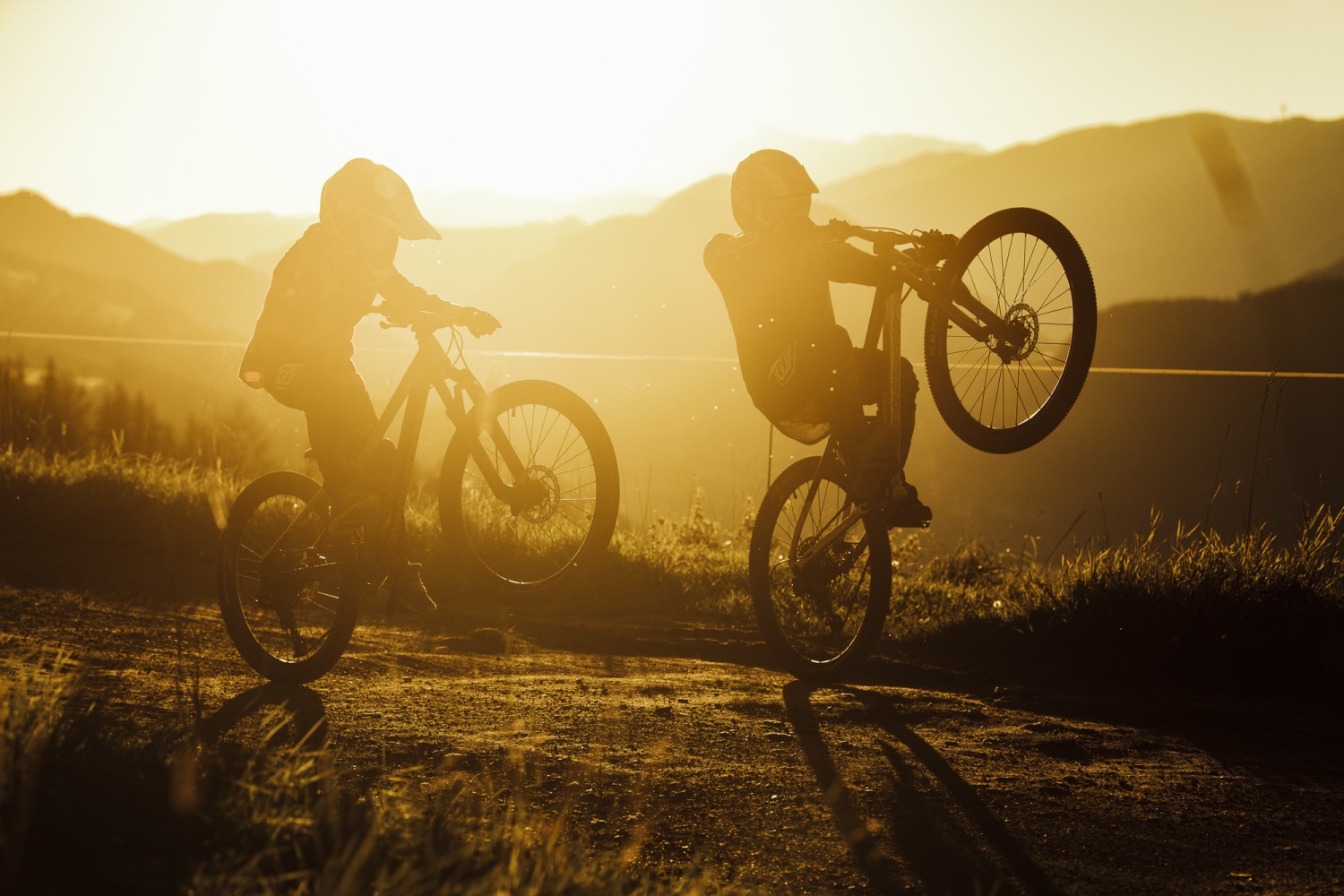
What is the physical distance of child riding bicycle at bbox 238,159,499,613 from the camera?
4.73 m

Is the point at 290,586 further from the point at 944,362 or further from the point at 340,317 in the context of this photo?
the point at 944,362

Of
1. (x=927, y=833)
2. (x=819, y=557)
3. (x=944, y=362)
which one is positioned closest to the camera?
(x=927, y=833)

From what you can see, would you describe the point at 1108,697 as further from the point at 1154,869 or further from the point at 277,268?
the point at 277,268

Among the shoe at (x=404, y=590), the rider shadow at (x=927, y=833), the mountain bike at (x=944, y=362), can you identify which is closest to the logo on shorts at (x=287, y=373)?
the shoe at (x=404, y=590)

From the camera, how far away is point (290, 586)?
4797 millimetres

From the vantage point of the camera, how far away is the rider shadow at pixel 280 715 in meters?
3.55

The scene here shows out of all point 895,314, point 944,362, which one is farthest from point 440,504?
point 944,362

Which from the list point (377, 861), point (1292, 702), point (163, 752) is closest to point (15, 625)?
point (163, 752)

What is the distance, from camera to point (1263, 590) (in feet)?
18.9

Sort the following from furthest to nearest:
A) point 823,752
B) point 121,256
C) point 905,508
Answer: point 121,256 → point 905,508 → point 823,752

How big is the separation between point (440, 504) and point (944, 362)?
2404mm

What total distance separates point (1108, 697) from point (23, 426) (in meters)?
11.9

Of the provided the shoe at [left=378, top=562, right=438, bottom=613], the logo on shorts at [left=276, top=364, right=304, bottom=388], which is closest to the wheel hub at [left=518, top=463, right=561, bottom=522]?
the shoe at [left=378, top=562, right=438, bottom=613]

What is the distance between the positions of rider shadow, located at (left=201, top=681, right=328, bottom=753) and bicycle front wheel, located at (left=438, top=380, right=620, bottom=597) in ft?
3.18
